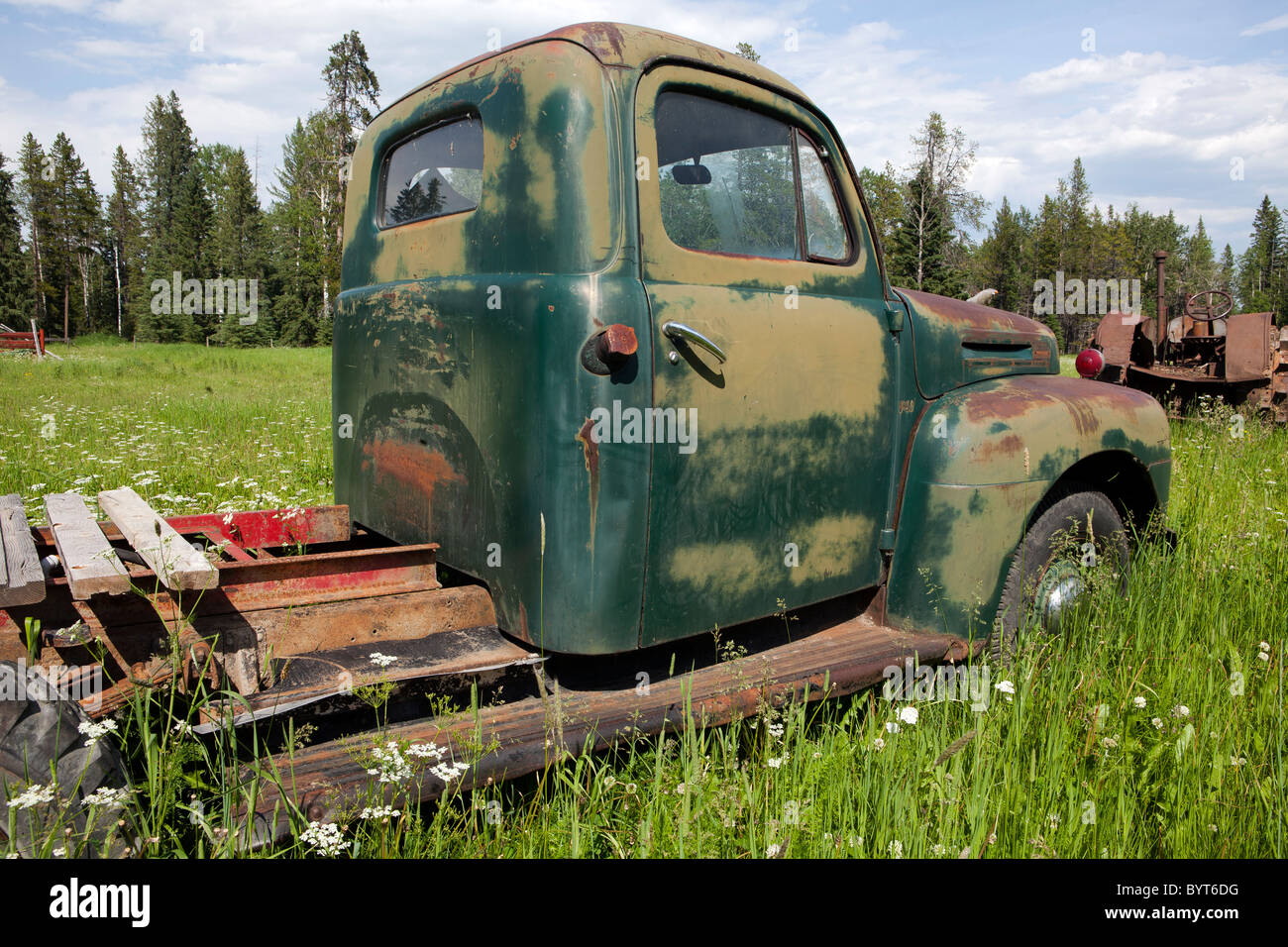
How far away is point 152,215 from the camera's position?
5500 centimetres

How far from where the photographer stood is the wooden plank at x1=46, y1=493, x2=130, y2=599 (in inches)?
64.1

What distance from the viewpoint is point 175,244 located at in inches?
1918

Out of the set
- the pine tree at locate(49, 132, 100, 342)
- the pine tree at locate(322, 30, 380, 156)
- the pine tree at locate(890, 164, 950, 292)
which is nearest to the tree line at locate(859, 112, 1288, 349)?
the pine tree at locate(890, 164, 950, 292)

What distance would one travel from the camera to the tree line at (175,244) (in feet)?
144

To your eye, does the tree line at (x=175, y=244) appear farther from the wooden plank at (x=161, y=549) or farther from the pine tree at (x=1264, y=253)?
the pine tree at (x=1264, y=253)

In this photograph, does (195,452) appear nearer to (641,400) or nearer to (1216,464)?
(641,400)

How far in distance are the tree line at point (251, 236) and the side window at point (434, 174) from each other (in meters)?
30.3

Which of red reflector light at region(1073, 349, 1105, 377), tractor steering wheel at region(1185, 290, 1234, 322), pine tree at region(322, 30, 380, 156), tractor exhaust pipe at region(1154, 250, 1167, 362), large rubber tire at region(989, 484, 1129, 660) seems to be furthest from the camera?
pine tree at region(322, 30, 380, 156)

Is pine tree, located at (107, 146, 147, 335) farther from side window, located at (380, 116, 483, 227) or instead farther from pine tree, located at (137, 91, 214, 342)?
side window, located at (380, 116, 483, 227)

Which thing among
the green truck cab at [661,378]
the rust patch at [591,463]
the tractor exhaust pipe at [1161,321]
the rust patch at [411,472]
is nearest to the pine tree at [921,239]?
the tractor exhaust pipe at [1161,321]

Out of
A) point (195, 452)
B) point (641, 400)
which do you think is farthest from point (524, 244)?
point (195, 452)

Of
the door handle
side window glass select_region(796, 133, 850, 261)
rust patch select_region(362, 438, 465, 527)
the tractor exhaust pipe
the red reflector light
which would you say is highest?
the tractor exhaust pipe

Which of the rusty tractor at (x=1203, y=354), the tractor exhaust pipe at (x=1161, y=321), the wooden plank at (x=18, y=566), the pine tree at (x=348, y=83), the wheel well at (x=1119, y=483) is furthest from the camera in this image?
the pine tree at (x=348, y=83)

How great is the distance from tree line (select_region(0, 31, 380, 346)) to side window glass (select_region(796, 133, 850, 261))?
39427 mm
